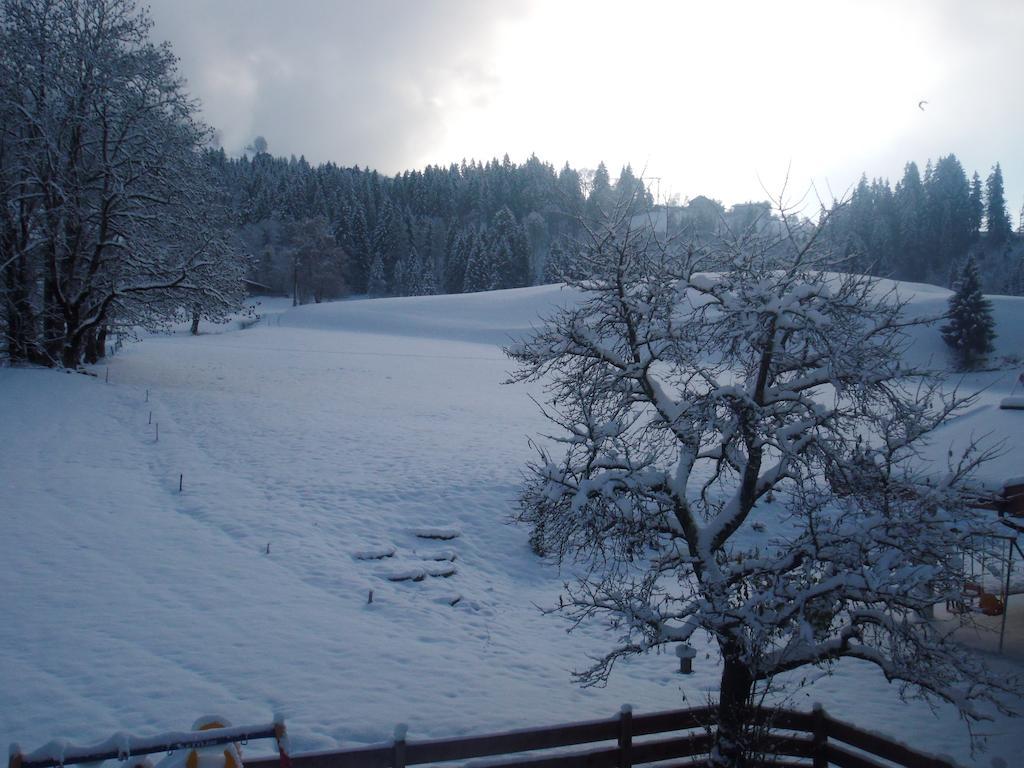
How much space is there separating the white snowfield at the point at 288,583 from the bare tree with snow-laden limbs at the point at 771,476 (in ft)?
4.95

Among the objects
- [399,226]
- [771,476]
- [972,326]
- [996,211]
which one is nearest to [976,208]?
[996,211]

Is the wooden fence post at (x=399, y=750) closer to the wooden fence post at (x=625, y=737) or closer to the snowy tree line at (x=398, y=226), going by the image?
the wooden fence post at (x=625, y=737)

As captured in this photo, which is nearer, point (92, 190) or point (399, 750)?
point (399, 750)

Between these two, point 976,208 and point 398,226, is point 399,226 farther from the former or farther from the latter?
point 976,208

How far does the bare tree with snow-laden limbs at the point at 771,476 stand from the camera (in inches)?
239

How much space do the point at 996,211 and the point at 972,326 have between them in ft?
240

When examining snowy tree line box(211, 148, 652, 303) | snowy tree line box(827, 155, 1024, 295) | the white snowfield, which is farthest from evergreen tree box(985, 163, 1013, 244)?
the white snowfield

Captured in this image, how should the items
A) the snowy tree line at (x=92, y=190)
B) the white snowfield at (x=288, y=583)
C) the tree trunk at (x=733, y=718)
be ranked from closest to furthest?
the tree trunk at (x=733, y=718)
the white snowfield at (x=288, y=583)
the snowy tree line at (x=92, y=190)

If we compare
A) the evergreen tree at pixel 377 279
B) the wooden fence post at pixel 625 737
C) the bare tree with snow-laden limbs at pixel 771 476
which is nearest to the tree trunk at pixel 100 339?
the bare tree with snow-laden limbs at pixel 771 476

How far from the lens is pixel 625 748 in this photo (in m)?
6.56

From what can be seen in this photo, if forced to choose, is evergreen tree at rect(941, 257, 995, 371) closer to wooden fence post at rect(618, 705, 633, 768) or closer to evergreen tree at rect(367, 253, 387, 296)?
wooden fence post at rect(618, 705, 633, 768)

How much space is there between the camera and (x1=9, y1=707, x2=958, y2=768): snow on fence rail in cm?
550

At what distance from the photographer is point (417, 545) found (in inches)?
563

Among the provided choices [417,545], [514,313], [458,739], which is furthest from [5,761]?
[514,313]
